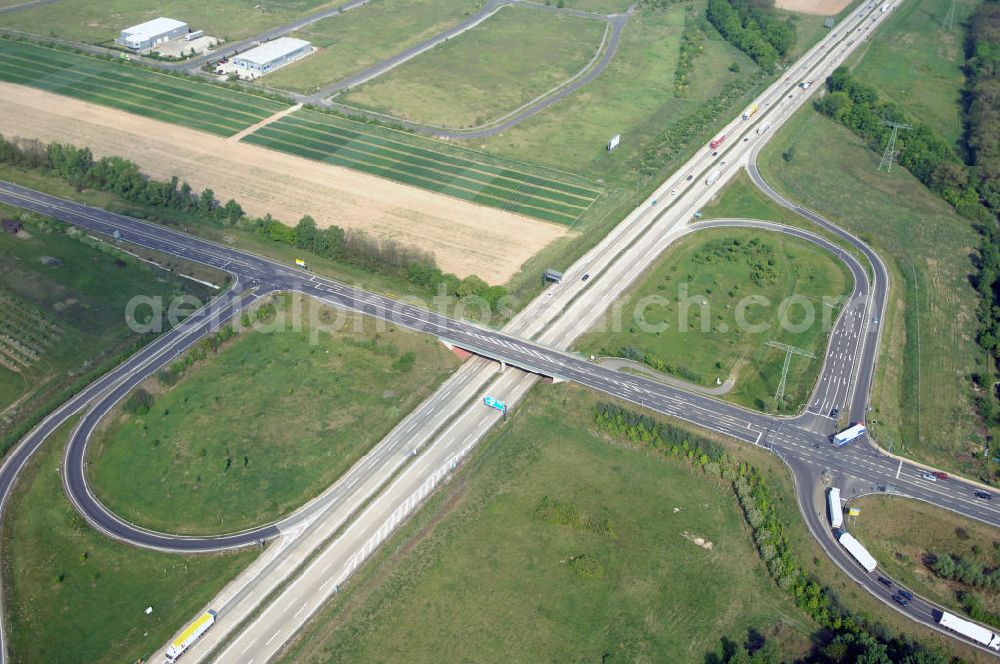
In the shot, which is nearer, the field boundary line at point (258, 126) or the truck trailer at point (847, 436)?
the truck trailer at point (847, 436)

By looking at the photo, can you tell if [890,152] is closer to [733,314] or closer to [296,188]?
[733,314]

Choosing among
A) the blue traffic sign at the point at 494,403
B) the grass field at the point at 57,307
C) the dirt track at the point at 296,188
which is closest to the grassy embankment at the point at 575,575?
the blue traffic sign at the point at 494,403

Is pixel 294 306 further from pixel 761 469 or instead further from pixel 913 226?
pixel 913 226

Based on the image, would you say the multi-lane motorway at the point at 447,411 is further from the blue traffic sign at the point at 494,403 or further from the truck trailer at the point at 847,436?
the blue traffic sign at the point at 494,403

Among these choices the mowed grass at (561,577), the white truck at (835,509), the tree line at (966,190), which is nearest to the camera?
the mowed grass at (561,577)

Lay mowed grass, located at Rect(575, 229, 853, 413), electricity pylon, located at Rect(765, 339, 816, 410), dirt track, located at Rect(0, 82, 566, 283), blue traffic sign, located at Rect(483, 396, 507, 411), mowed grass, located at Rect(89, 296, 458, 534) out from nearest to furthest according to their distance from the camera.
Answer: mowed grass, located at Rect(89, 296, 458, 534) < electricity pylon, located at Rect(765, 339, 816, 410) < blue traffic sign, located at Rect(483, 396, 507, 411) < mowed grass, located at Rect(575, 229, 853, 413) < dirt track, located at Rect(0, 82, 566, 283)

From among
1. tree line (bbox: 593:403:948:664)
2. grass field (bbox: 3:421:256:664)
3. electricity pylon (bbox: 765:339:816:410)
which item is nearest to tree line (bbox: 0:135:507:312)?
tree line (bbox: 593:403:948:664)

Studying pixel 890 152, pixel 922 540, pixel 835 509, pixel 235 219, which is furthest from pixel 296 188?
pixel 890 152

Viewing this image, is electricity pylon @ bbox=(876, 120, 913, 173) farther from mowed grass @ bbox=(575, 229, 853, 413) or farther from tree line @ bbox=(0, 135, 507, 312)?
tree line @ bbox=(0, 135, 507, 312)
